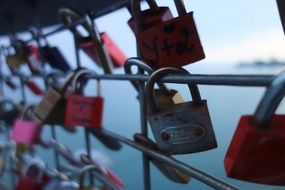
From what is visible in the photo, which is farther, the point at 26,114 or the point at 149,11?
the point at 26,114

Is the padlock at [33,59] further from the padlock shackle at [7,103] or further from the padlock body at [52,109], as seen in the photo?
the padlock body at [52,109]

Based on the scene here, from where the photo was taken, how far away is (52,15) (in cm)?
138

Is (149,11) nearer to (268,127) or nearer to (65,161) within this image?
(268,127)

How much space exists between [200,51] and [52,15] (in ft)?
3.40

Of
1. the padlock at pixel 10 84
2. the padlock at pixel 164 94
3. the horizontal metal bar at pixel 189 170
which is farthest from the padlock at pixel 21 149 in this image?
the padlock at pixel 164 94

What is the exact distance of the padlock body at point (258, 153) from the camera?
298 millimetres

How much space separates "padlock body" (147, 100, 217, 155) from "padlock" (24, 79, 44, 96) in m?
0.97

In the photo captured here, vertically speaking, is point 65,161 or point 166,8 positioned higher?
point 166,8

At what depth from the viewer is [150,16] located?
1.67ft

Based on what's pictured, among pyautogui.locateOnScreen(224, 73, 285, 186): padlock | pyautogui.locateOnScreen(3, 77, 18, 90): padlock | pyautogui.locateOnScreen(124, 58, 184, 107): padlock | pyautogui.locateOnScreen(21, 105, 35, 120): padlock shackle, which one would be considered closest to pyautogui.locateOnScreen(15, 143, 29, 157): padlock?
pyautogui.locateOnScreen(21, 105, 35, 120): padlock shackle

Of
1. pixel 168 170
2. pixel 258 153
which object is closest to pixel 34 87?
pixel 168 170

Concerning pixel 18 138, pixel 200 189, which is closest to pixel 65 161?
pixel 18 138

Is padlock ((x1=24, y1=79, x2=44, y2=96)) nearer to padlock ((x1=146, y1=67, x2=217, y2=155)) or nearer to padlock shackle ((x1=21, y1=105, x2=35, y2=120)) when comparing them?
padlock shackle ((x1=21, y1=105, x2=35, y2=120))

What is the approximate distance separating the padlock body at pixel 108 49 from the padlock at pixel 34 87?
1.89 ft
